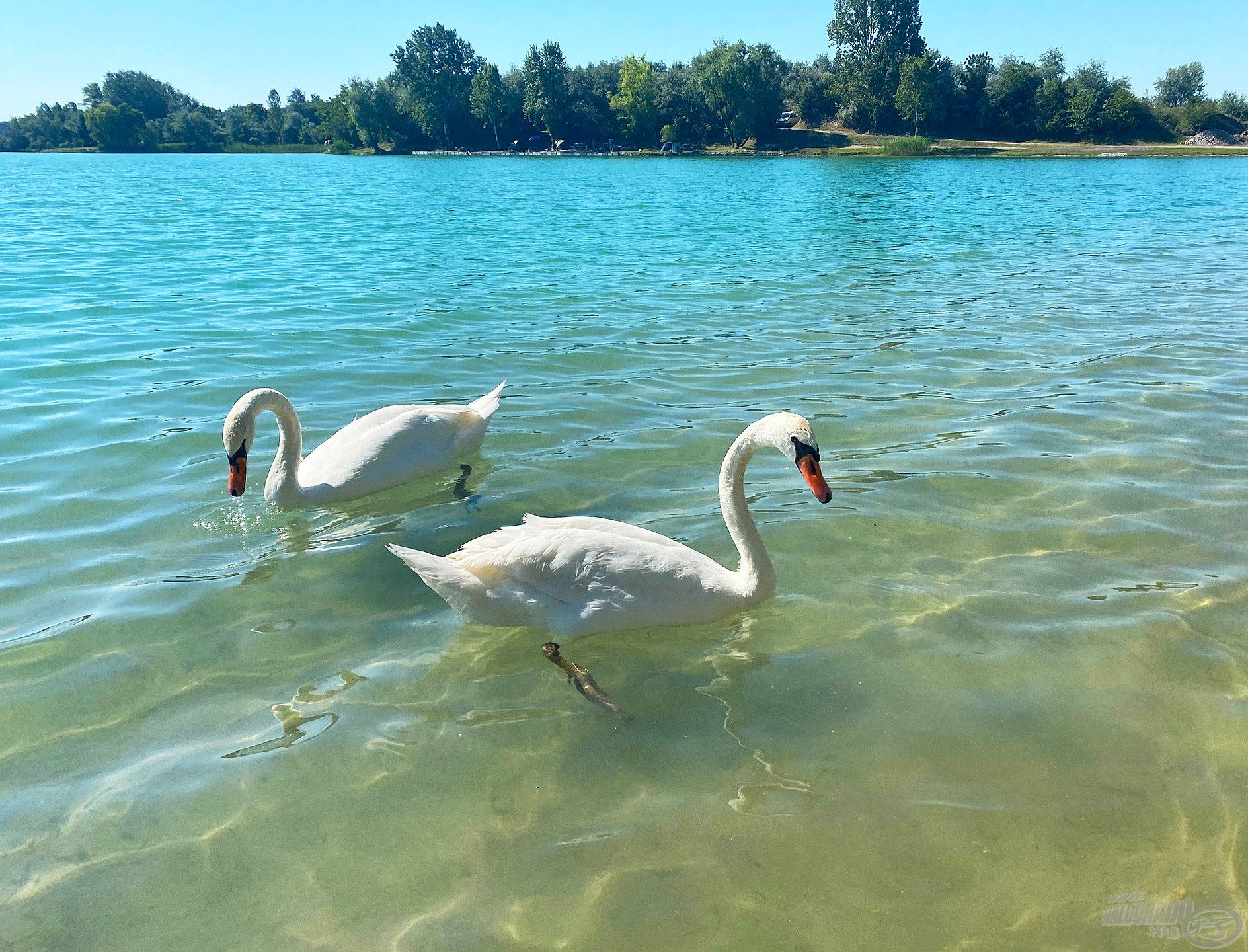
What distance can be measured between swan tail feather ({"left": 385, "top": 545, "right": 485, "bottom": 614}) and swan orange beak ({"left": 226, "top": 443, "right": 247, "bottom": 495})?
211 centimetres

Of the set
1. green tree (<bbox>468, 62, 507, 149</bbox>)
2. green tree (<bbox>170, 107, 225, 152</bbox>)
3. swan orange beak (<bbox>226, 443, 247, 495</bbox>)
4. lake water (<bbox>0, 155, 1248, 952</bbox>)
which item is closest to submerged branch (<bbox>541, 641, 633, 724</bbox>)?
lake water (<bbox>0, 155, 1248, 952</bbox>)

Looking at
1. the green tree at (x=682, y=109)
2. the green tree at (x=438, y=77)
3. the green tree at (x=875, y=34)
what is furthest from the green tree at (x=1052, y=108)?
the green tree at (x=438, y=77)

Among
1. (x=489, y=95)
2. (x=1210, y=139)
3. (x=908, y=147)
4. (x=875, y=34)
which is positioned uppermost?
(x=875, y=34)

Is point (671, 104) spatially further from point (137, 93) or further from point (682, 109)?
point (137, 93)

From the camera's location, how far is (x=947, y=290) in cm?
1531

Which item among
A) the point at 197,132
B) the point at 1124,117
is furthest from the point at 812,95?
the point at 197,132

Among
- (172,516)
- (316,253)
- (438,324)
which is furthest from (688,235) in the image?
(172,516)

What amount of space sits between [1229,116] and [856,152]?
42141 mm

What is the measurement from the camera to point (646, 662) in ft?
14.9

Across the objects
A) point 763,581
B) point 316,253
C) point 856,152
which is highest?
point 856,152

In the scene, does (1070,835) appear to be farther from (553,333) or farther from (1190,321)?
(1190,321)

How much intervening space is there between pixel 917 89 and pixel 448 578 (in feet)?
357

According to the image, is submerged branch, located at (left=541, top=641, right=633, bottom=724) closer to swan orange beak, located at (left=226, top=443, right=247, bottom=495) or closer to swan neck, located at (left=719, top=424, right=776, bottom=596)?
swan neck, located at (left=719, top=424, right=776, bottom=596)

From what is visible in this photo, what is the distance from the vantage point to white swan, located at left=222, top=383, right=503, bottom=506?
20.4 feet
